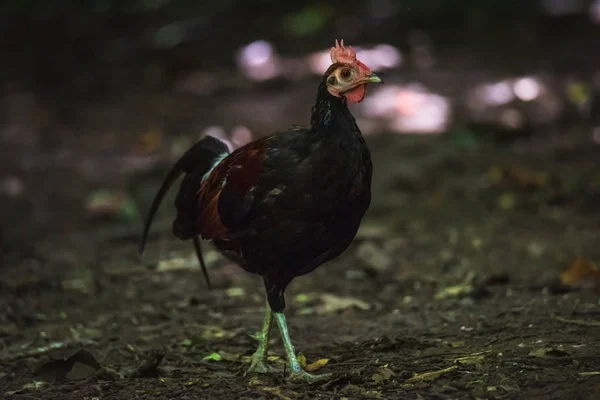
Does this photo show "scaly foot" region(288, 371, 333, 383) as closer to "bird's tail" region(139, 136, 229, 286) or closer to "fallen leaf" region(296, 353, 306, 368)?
"fallen leaf" region(296, 353, 306, 368)

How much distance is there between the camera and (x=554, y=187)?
7.47 metres

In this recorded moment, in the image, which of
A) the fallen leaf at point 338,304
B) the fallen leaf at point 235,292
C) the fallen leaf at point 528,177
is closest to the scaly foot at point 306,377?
the fallen leaf at point 338,304

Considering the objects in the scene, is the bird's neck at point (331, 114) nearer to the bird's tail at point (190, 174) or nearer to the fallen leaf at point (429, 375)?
the bird's tail at point (190, 174)

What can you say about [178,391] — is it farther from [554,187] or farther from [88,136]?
[88,136]

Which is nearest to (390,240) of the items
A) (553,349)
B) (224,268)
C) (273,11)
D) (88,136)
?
(224,268)

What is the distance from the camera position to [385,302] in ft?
18.2

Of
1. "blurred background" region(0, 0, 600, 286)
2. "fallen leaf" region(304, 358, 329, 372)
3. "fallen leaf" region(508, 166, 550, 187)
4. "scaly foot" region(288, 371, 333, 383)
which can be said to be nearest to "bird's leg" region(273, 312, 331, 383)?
"scaly foot" region(288, 371, 333, 383)

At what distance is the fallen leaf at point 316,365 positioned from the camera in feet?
13.8

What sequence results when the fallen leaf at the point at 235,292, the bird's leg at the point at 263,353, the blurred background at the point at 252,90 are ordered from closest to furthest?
1. the bird's leg at the point at 263,353
2. the fallen leaf at the point at 235,292
3. the blurred background at the point at 252,90

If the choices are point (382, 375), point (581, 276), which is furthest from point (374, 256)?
point (382, 375)

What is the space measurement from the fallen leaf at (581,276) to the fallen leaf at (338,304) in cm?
127

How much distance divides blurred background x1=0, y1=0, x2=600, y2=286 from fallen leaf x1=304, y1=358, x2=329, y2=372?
10.4ft

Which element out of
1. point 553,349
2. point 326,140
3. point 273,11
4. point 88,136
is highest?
point 273,11

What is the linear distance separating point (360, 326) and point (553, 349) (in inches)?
52.6
